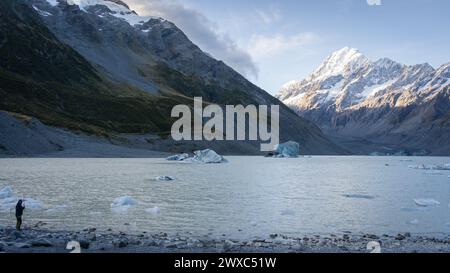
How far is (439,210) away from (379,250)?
19956 mm

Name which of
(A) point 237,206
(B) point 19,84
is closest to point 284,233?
(A) point 237,206

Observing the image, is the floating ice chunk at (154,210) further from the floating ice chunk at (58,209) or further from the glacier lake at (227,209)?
the floating ice chunk at (58,209)

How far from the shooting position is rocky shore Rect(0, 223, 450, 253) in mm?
21406

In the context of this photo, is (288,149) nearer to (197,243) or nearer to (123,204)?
(123,204)

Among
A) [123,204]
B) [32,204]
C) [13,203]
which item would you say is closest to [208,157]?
[123,204]

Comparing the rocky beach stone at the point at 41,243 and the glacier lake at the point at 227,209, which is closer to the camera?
the rocky beach stone at the point at 41,243

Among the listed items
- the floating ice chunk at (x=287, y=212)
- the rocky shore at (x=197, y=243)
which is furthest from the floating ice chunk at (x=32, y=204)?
the floating ice chunk at (x=287, y=212)

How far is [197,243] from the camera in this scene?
2373 centimetres

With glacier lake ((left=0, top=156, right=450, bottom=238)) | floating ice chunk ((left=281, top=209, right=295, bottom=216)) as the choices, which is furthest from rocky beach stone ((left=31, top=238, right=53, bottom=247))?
floating ice chunk ((left=281, top=209, right=295, bottom=216))

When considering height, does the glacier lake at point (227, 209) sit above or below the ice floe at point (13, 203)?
below

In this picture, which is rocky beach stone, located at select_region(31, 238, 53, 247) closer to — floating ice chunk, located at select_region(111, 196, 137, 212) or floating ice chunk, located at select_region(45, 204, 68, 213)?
floating ice chunk, located at select_region(45, 204, 68, 213)

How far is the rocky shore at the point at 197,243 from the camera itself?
2141cm

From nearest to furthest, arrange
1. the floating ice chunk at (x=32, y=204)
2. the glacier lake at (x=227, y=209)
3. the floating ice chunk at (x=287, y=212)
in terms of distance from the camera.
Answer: the glacier lake at (x=227, y=209) → the floating ice chunk at (x=32, y=204) → the floating ice chunk at (x=287, y=212)

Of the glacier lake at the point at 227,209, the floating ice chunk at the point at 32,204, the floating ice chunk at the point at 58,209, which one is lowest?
the glacier lake at the point at 227,209
